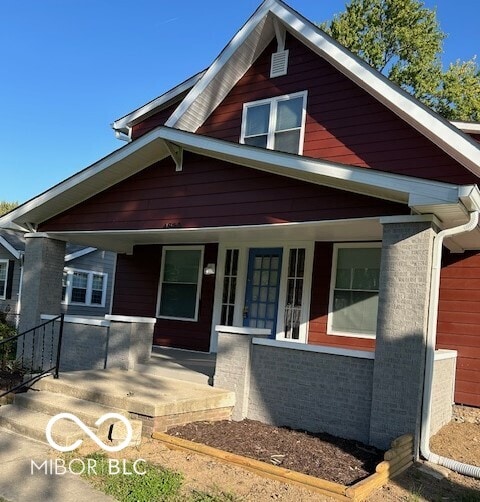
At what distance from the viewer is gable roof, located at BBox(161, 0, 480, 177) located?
7.84m

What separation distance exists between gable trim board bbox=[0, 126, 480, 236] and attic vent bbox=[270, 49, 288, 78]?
2.79m

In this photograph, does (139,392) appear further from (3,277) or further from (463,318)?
(3,277)

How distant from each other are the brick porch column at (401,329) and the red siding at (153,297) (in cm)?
555

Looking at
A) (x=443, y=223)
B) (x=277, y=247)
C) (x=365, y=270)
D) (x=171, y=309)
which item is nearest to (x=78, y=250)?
(x=171, y=309)

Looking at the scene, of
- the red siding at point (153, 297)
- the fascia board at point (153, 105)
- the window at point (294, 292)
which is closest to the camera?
the window at point (294, 292)

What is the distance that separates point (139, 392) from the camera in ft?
22.9

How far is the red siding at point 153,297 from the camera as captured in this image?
11.5 m

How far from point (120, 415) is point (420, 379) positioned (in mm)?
3442

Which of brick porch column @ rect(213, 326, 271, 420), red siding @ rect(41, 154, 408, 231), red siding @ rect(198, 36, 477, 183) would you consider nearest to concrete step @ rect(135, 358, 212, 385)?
brick porch column @ rect(213, 326, 271, 420)

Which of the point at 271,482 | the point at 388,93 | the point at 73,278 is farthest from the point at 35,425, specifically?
the point at 73,278

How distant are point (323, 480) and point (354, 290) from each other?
5.02 m

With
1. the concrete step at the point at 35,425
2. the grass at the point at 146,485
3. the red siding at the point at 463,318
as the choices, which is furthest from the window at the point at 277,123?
the grass at the point at 146,485

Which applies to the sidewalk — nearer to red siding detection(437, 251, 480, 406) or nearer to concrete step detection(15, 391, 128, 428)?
concrete step detection(15, 391, 128, 428)

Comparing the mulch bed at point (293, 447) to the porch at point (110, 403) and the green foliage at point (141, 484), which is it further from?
the green foliage at point (141, 484)
